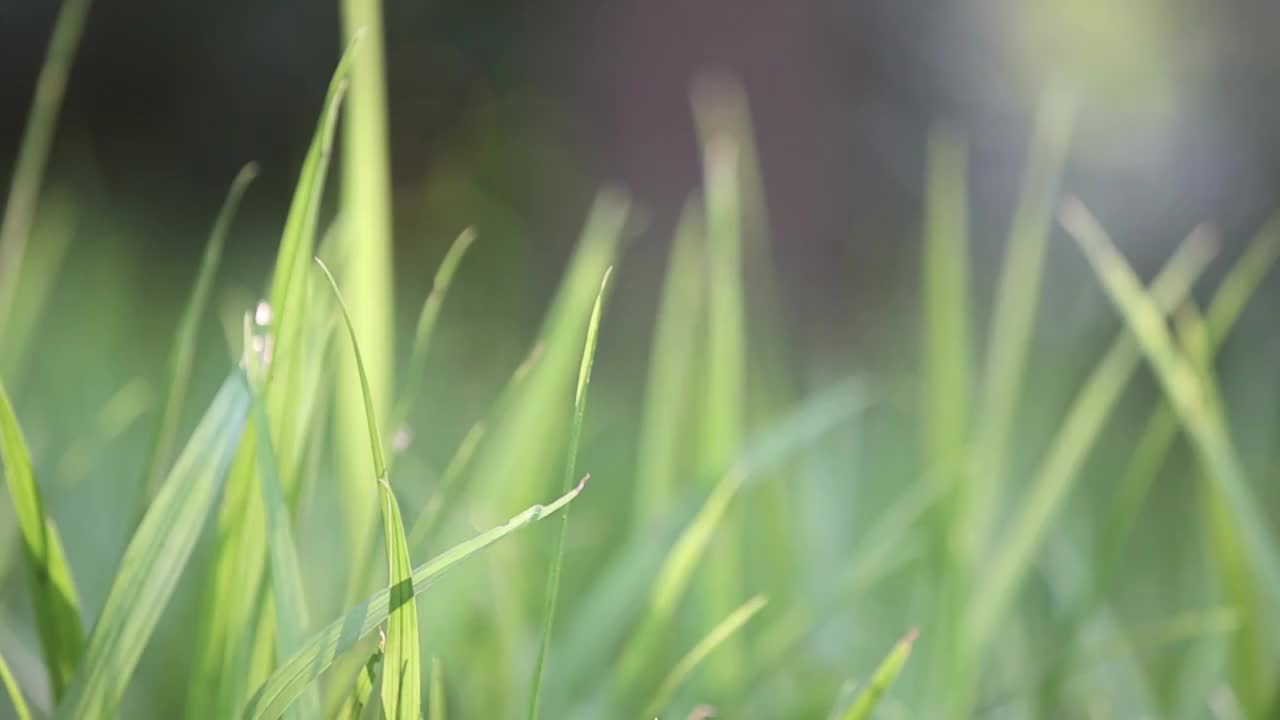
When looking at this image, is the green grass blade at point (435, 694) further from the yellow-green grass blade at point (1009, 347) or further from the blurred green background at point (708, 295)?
the yellow-green grass blade at point (1009, 347)

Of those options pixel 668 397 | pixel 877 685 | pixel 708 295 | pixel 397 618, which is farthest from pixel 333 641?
pixel 708 295

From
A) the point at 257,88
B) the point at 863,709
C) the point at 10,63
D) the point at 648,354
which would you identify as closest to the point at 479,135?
the point at 257,88

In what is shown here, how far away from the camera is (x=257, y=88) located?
1.27m

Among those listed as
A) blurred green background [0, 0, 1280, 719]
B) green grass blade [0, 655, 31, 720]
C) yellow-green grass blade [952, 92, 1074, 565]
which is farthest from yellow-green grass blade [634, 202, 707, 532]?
green grass blade [0, 655, 31, 720]

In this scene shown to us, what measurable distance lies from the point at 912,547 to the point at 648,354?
652 millimetres

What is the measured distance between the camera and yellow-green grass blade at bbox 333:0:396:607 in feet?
1.09

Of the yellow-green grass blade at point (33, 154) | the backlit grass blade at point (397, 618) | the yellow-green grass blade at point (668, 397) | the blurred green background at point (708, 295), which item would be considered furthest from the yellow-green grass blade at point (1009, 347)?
the yellow-green grass blade at point (33, 154)

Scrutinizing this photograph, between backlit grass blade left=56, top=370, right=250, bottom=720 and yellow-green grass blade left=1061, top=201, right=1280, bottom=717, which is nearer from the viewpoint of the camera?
backlit grass blade left=56, top=370, right=250, bottom=720

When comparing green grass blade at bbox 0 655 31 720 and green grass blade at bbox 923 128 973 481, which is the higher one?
green grass blade at bbox 923 128 973 481

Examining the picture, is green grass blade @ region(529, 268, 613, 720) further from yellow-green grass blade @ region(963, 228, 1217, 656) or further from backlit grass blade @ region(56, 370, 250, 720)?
yellow-green grass blade @ region(963, 228, 1217, 656)

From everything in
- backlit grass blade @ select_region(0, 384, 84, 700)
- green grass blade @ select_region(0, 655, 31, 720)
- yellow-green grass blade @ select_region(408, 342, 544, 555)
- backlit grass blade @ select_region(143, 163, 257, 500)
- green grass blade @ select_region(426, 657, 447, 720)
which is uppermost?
backlit grass blade @ select_region(143, 163, 257, 500)

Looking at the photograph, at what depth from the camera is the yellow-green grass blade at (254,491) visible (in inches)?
9.4

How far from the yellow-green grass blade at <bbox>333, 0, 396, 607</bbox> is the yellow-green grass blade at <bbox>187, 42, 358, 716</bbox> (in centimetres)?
6

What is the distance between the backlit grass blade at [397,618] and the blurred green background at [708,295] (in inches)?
3.1
